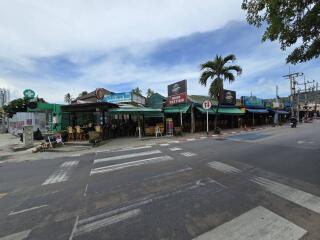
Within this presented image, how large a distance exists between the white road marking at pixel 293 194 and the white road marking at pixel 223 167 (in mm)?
1057

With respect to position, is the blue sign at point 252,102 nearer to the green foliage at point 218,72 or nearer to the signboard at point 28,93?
the green foliage at point 218,72

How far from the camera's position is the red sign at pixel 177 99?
2177 centimetres

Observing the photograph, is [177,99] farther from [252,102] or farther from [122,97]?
[252,102]

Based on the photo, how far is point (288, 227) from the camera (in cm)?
379

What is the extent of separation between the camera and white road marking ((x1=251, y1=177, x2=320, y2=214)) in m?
4.65

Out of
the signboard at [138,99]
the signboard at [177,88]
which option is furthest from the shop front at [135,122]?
the signboard at [177,88]

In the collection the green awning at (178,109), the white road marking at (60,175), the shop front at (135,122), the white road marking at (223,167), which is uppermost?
the green awning at (178,109)

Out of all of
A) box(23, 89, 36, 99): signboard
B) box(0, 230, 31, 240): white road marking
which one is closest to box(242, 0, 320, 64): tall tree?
box(0, 230, 31, 240): white road marking

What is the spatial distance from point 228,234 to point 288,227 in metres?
1.00

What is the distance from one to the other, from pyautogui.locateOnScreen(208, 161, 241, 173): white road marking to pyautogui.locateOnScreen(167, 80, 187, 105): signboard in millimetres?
13794

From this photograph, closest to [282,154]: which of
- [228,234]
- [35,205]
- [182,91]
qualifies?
[228,234]

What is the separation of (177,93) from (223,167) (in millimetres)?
15928

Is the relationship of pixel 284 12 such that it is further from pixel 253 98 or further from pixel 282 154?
pixel 253 98

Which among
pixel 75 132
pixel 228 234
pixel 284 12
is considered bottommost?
pixel 228 234
